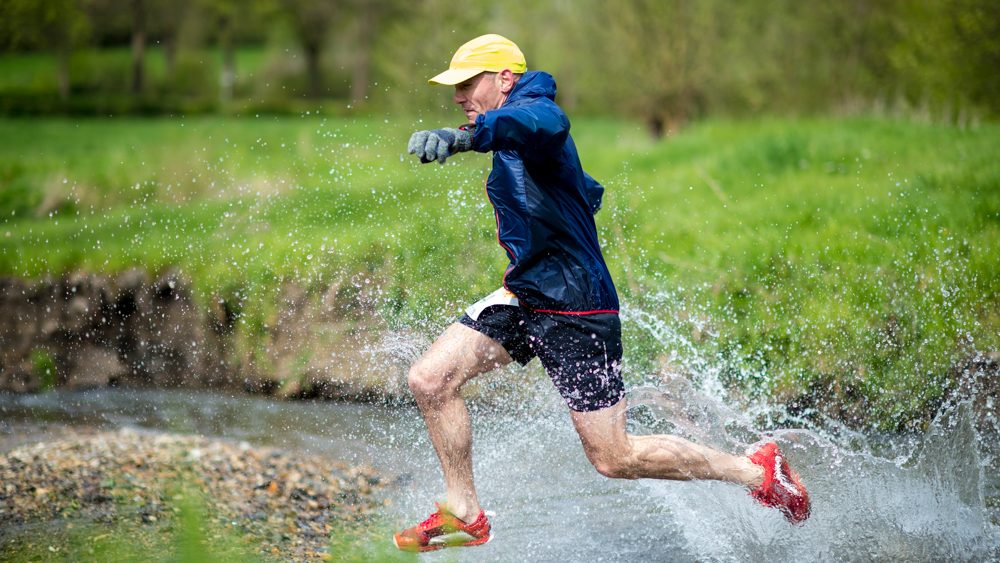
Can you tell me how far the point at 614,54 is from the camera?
22.4 metres

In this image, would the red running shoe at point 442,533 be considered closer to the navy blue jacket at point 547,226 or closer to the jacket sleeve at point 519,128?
the navy blue jacket at point 547,226

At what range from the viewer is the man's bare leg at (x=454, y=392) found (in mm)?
4691

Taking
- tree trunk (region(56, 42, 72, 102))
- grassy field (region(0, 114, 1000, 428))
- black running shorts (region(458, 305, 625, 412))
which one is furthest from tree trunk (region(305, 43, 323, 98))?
black running shorts (region(458, 305, 625, 412))

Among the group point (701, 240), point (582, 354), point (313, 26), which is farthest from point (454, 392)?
point (313, 26)

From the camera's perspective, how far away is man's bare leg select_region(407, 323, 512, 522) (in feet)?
15.4

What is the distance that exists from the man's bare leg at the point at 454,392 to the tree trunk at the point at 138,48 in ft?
112

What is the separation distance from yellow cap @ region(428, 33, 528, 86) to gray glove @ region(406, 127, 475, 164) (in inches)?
20.4

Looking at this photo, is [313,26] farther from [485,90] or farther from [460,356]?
[460,356]

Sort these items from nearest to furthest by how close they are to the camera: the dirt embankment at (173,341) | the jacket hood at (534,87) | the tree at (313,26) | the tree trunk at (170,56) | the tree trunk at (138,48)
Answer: the jacket hood at (534,87)
the dirt embankment at (173,341)
the tree trunk at (138,48)
the tree trunk at (170,56)
the tree at (313,26)

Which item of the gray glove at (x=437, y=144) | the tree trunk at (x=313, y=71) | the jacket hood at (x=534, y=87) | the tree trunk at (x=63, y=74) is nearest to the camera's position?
the gray glove at (x=437, y=144)

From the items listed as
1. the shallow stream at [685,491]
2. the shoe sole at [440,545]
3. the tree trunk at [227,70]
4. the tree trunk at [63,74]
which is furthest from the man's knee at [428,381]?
the tree trunk at [227,70]

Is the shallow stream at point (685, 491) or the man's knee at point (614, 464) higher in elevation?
the man's knee at point (614, 464)

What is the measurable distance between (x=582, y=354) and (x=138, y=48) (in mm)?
35757

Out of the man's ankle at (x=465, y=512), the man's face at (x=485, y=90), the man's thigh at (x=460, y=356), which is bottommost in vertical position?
the man's ankle at (x=465, y=512)
